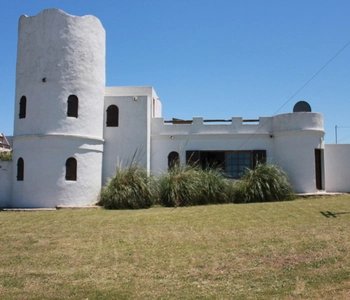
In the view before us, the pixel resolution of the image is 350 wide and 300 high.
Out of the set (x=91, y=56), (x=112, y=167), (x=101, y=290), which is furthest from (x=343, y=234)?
(x=91, y=56)

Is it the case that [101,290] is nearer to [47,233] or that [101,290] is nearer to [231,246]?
[231,246]

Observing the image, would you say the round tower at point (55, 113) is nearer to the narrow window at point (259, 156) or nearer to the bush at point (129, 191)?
the bush at point (129, 191)

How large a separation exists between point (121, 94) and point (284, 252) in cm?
1380

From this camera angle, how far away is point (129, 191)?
619 inches

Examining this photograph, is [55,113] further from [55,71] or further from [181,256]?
[181,256]

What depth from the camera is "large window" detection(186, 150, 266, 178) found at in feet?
62.7

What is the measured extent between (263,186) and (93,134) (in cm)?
805

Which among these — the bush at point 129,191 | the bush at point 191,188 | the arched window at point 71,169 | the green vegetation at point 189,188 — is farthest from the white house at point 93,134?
the bush at point 191,188

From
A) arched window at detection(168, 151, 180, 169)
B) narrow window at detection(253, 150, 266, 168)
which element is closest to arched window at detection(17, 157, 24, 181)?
arched window at detection(168, 151, 180, 169)

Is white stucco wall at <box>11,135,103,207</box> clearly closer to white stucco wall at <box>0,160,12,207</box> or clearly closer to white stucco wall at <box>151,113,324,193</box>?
white stucco wall at <box>0,160,12,207</box>

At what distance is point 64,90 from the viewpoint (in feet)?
54.9

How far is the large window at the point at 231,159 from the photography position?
1912 cm

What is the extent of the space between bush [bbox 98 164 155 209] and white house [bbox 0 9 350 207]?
151 cm

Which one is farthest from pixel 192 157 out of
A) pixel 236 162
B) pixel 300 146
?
pixel 300 146
